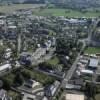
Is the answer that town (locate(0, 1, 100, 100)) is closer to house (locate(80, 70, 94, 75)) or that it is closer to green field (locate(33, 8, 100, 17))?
house (locate(80, 70, 94, 75))

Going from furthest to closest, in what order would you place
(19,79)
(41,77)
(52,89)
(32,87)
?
(41,77)
(19,79)
(32,87)
(52,89)

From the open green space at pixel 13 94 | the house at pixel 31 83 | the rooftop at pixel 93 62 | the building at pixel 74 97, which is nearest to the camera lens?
the building at pixel 74 97

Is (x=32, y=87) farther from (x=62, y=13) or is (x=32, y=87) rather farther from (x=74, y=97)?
(x=62, y=13)

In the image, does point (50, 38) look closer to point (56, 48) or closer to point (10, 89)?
point (56, 48)

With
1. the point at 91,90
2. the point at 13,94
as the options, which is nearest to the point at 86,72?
the point at 91,90

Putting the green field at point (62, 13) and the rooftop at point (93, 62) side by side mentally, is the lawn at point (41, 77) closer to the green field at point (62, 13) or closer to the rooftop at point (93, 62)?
the rooftop at point (93, 62)

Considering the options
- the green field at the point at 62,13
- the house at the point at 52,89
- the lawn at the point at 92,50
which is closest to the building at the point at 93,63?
the lawn at the point at 92,50

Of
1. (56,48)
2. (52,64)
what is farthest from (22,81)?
(56,48)

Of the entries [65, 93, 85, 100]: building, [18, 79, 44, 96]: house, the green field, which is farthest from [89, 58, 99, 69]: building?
the green field
